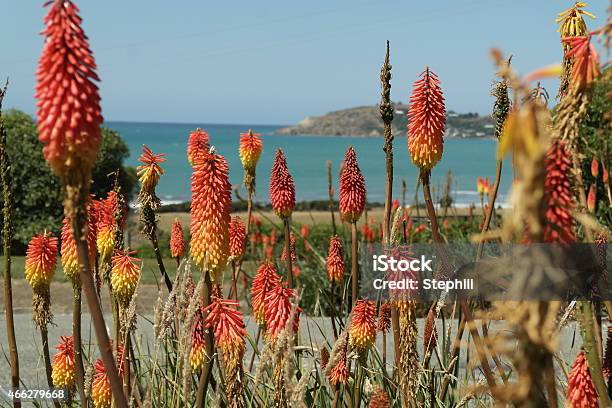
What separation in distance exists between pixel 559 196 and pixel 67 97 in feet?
3.31

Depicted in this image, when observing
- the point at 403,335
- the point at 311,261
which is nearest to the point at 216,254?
the point at 403,335

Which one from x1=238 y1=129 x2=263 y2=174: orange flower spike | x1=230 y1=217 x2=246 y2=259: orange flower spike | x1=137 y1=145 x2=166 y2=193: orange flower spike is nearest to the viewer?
x1=137 y1=145 x2=166 y2=193: orange flower spike

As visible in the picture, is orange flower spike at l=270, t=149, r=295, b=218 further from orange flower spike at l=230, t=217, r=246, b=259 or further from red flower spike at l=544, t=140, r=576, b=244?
red flower spike at l=544, t=140, r=576, b=244

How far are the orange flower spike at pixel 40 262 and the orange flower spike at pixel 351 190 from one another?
4.70 feet

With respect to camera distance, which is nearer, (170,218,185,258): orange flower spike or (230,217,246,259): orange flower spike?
(230,217,246,259): orange flower spike

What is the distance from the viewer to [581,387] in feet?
5.91

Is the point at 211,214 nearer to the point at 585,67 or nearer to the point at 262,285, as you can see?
the point at 262,285

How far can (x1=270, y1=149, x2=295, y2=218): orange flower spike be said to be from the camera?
3992 mm

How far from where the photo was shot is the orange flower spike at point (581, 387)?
180cm

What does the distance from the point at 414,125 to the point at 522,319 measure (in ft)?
6.66

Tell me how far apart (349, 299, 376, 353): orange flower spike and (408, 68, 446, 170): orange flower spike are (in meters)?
0.72

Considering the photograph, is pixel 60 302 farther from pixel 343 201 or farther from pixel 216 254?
pixel 216 254

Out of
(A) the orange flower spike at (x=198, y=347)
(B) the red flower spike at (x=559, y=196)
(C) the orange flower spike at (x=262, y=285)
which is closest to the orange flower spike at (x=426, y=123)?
(C) the orange flower spike at (x=262, y=285)

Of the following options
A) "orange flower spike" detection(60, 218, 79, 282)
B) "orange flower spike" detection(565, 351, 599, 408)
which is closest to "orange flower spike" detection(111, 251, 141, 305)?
"orange flower spike" detection(60, 218, 79, 282)
